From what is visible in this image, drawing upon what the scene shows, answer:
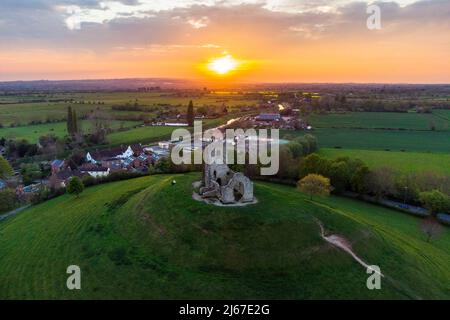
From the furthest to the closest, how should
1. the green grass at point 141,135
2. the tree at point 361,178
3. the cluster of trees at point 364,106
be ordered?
1. the cluster of trees at point 364,106
2. the green grass at point 141,135
3. the tree at point 361,178

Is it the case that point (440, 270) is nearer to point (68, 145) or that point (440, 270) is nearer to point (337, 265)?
point (337, 265)

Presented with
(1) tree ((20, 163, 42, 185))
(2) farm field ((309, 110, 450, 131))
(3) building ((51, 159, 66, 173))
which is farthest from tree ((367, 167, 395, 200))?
(1) tree ((20, 163, 42, 185))

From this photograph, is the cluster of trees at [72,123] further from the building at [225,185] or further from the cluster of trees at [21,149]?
the building at [225,185]

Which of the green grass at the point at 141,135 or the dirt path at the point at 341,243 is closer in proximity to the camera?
the dirt path at the point at 341,243

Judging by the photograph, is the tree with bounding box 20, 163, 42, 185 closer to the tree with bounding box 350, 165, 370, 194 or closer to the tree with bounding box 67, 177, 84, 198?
the tree with bounding box 67, 177, 84, 198

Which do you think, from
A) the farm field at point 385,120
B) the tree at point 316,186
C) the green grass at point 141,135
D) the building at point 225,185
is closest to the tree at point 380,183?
the tree at point 316,186

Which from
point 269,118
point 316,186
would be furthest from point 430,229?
point 269,118

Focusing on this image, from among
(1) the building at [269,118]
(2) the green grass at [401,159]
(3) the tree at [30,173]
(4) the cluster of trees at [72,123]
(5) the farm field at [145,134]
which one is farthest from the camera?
(1) the building at [269,118]
